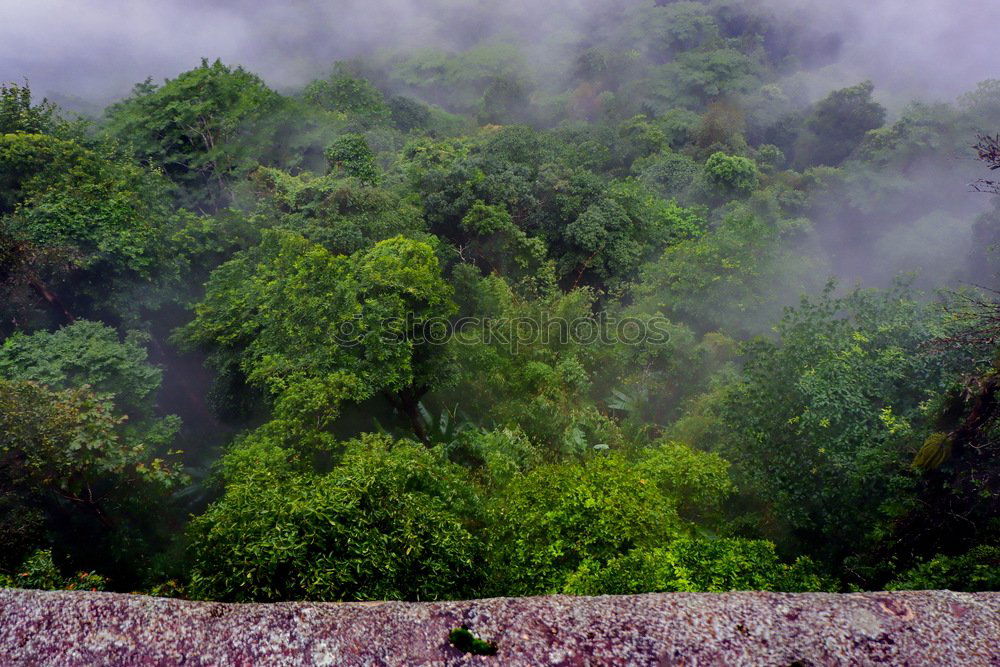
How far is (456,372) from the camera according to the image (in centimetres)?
1582

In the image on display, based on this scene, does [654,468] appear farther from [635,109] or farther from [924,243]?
[635,109]

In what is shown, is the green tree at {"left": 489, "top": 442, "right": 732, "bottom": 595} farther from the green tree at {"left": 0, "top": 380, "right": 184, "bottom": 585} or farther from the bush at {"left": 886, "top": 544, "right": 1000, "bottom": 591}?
the green tree at {"left": 0, "top": 380, "right": 184, "bottom": 585}

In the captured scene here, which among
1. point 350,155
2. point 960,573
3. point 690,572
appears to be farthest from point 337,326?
point 350,155

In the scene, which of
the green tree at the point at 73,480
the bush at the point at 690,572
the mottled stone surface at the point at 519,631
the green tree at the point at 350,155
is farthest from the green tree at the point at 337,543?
the green tree at the point at 350,155

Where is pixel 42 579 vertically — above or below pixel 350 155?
below

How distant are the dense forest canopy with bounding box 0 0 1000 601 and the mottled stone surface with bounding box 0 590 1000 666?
1.64m

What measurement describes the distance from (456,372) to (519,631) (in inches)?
423

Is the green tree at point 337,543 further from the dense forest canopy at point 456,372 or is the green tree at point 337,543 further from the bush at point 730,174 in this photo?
the bush at point 730,174

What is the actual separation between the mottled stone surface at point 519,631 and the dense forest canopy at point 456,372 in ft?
5.38

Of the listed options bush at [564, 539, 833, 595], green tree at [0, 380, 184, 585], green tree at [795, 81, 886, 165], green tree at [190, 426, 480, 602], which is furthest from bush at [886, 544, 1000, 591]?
green tree at [795, 81, 886, 165]

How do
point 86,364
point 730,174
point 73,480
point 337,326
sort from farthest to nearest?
point 730,174, point 86,364, point 337,326, point 73,480

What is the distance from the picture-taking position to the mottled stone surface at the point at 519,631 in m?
5.10

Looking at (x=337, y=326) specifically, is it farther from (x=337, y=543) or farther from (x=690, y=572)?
(x=690, y=572)

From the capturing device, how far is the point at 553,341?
18078 mm
